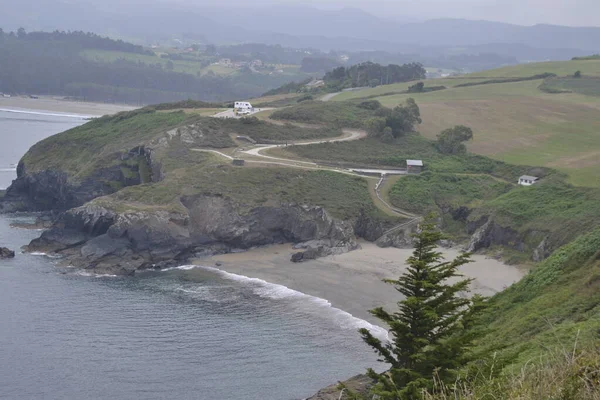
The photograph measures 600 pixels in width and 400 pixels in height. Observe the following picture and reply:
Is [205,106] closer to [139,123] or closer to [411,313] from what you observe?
[139,123]

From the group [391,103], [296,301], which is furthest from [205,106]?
[296,301]

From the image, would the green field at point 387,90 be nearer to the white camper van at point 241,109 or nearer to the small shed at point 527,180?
the white camper van at point 241,109

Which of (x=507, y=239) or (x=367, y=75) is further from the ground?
(x=367, y=75)

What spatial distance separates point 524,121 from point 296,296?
3863 cm

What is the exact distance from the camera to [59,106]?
425 feet

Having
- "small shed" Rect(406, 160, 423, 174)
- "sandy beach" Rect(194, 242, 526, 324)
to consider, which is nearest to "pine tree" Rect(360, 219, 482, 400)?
"sandy beach" Rect(194, 242, 526, 324)

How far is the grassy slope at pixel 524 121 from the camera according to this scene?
6116cm

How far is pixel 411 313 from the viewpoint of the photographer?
16.2 meters

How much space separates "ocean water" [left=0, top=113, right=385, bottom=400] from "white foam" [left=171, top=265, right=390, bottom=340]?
9cm

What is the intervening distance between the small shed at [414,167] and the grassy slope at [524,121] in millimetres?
6554

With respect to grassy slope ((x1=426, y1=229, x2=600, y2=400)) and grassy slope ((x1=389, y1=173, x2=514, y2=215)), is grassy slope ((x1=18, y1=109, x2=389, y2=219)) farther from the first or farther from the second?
grassy slope ((x1=426, y1=229, x2=600, y2=400))

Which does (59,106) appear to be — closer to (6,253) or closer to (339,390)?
(6,253)

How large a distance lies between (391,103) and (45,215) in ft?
110

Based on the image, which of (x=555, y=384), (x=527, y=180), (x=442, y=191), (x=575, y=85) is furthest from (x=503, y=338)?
(x=575, y=85)
